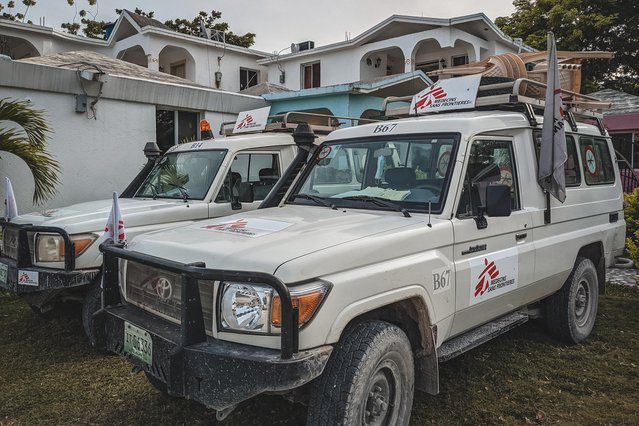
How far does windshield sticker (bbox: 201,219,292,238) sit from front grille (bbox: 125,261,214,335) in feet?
1.51

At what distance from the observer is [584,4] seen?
22.3 meters

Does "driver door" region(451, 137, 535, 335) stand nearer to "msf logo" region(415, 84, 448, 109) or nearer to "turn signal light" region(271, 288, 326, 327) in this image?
"msf logo" region(415, 84, 448, 109)

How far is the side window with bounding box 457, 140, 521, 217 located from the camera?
3645 millimetres

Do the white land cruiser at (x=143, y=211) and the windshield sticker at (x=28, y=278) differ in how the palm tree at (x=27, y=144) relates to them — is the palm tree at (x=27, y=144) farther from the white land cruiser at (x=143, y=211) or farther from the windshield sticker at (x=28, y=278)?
the windshield sticker at (x=28, y=278)

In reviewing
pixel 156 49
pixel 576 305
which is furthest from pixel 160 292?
pixel 156 49

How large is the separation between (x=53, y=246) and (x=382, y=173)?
121 inches

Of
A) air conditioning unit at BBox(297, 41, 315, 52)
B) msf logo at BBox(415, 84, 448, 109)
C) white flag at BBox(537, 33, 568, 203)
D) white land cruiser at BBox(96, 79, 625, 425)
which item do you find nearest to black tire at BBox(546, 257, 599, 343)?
white land cruiser at BBox(96, 79, 625, 425)

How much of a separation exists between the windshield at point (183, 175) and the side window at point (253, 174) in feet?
0.58

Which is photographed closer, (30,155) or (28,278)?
(28,278)

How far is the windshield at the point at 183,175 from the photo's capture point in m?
5.94

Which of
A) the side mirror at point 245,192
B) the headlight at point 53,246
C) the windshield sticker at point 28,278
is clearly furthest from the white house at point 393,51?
the windshield sticker at point 28,278

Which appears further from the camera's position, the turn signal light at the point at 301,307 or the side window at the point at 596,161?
the side window at the point at 596,161

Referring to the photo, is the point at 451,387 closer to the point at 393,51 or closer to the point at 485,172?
the point at 485,172

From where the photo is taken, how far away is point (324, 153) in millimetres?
4438
